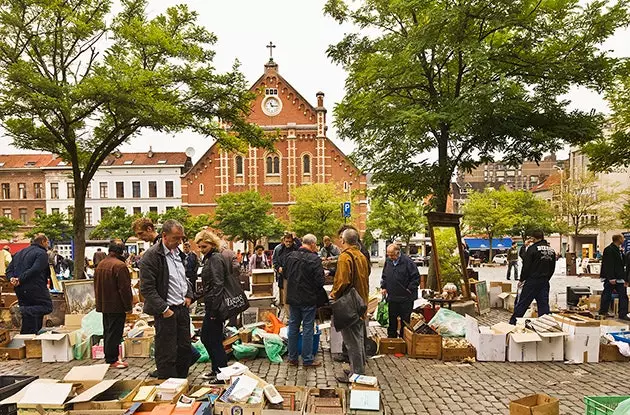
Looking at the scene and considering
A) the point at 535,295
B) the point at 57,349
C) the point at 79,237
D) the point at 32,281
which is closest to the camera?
the point at 57,349

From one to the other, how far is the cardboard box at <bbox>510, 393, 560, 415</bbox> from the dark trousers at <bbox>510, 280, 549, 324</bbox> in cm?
436

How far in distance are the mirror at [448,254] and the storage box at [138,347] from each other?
6.01m

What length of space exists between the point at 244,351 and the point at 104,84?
720 centimetres

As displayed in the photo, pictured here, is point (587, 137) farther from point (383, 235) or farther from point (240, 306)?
point (383, 235)

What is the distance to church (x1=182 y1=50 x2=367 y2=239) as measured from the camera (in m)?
41.7

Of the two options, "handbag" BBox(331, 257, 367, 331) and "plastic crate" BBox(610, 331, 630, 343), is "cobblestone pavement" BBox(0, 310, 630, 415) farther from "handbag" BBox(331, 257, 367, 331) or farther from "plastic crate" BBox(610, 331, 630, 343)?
"handbag" BBox(331, 257, 367, 331)

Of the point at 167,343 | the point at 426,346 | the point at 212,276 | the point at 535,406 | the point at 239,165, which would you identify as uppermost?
the point at 239,165

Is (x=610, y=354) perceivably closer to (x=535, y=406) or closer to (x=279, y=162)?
(x=535, y=406)

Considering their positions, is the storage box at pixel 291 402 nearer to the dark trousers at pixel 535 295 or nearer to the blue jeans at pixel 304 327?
the blue jeans at pixel 304 327

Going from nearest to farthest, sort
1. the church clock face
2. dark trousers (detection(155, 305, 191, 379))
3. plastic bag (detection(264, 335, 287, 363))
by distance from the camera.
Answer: dark trousers (detection(155, 305, 191, 379)) → plastic bag (detection(264, 335, 287, 363)) → the church clock face

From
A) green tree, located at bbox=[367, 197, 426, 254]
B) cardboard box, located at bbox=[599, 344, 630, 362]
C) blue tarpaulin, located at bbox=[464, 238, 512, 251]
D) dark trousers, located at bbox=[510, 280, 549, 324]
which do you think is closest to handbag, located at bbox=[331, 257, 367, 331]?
Answer: cardboard box, located at bbox=[599, 344, 630, 362]

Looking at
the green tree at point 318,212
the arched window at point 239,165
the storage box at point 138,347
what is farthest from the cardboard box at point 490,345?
the arched window at point 239,165

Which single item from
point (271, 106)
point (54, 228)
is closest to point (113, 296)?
point (271, 106)

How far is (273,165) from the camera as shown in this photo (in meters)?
42.2
